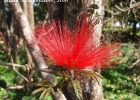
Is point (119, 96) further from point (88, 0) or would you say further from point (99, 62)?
point (99, 62)

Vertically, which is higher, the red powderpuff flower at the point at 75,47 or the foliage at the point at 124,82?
the red powderpuff flower at the point at 75,47

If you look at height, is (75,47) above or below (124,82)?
above

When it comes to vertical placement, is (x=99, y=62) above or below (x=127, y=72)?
above

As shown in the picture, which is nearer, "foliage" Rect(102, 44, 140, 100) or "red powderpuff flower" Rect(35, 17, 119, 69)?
"red powderpuff flower" Rect(35, 17, 119, 69)

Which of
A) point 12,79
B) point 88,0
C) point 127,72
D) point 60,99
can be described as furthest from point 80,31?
point 127,72

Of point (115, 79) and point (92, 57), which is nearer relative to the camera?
point (92, 57)

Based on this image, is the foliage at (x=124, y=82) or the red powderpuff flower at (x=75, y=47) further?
the foliage at (x=124, y=82)

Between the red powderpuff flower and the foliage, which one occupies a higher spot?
the red powderpuff flower

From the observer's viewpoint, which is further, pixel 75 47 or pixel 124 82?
pixel 124 82
